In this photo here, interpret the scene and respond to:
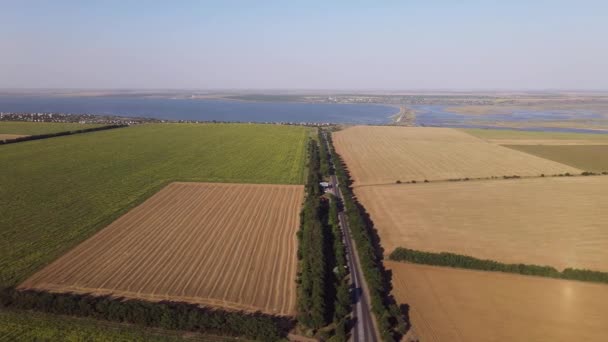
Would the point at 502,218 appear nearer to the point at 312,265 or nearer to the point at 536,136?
the point at 312,265

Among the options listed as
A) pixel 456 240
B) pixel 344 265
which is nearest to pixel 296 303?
pixel 344 265

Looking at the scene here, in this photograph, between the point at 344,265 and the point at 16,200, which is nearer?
the point at 344,265

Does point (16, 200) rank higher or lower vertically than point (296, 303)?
higher

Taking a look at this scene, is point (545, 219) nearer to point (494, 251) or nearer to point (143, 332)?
point (494, 251)

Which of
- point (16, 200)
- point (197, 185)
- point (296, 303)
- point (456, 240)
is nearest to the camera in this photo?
point (296, 303)

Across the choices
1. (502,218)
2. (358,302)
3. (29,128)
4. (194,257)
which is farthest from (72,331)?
(29,128)

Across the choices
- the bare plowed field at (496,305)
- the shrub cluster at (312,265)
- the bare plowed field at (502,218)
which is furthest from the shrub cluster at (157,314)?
the bare plowed field at (502,218)

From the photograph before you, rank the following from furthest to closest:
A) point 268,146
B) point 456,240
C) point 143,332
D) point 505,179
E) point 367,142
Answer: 1. point 367,142
2. point 268,146
3. point 505,179
4. point 456,240
5. point 143,332

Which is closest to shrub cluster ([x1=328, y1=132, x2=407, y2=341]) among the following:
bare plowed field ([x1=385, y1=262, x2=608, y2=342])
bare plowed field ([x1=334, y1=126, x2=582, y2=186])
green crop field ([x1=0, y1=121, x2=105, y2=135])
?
bare plowed field ([x1=385, y1=262, x2=608, y2=342])
